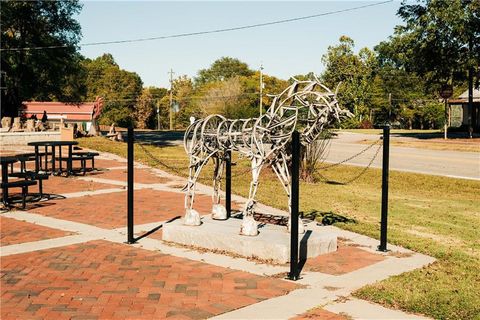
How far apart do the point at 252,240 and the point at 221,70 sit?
8955 centimetres

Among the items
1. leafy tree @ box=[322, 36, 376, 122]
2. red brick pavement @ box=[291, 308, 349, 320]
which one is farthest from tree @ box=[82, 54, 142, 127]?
A: red brick pavement @ box=[291, 308, 349, 320]

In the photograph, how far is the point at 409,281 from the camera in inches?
253

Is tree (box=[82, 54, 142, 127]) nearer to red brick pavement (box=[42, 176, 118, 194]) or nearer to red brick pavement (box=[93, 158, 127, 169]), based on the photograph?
red brick pavement (box=[93, 158, 127, 169])

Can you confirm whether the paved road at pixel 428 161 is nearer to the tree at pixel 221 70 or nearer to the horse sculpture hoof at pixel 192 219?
the horse sculpture hoof at pixel 192 219

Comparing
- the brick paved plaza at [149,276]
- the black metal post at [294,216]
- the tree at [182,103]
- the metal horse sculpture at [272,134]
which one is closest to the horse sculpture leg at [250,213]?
the metal horse sculpture at [272,134]

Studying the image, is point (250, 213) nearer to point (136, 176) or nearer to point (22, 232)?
point (22, 232)

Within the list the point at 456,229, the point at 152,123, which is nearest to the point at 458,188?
the point at 456,229

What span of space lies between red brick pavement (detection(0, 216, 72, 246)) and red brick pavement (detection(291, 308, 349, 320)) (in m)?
5.03

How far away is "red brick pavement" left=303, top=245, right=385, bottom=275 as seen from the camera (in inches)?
274

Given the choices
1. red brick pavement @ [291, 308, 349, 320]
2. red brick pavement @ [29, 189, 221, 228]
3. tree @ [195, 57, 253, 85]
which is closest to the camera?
red brick pavement @ [291, 308, 349, 320]

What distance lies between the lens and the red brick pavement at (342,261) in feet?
22.8

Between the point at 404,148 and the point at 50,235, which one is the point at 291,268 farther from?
the point at 404,148

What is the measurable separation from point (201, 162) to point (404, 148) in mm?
22917

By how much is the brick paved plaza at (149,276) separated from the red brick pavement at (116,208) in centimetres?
9
